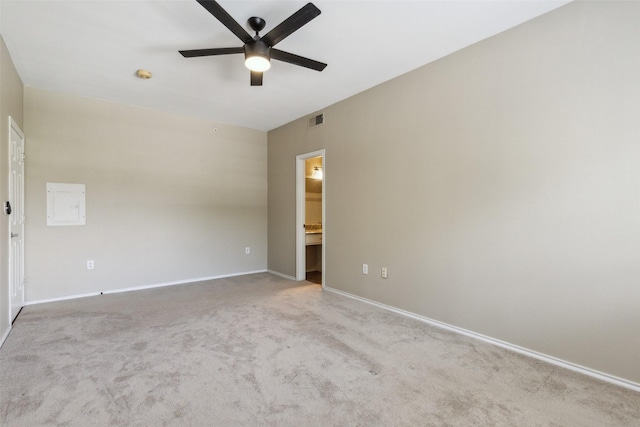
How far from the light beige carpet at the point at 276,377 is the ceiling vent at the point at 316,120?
2672 millimetres

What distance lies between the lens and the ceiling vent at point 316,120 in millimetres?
4320

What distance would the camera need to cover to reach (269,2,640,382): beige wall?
77.8 inches

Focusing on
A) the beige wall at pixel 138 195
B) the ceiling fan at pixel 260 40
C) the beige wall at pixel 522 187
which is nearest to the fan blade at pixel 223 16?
the ceiling fan at pixel 260 40

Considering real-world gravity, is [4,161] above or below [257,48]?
below

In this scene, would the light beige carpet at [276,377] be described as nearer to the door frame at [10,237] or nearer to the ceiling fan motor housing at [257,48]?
the door frame at [10,237]

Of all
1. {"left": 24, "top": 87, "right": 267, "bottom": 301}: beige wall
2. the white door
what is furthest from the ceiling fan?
{"left": 24, "top": 87, "right": 267, "bottom": 301}: beige wall

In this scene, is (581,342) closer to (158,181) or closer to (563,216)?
(563,216)

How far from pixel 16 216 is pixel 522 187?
4.92m

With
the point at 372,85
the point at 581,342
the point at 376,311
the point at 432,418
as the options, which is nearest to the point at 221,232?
the point at 376,311

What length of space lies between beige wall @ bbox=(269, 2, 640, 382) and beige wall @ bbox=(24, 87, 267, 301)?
99.6 inches

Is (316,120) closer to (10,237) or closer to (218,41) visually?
(218,41)

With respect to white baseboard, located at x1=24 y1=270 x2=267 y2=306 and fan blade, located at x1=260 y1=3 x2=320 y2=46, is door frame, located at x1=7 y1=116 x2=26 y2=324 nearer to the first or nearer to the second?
white baseboard, located at x1=24 y1=270 x2=267 y2=306

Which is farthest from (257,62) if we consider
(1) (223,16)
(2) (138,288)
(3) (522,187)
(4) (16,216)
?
(2) (138,288)

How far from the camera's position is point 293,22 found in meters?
2.01
